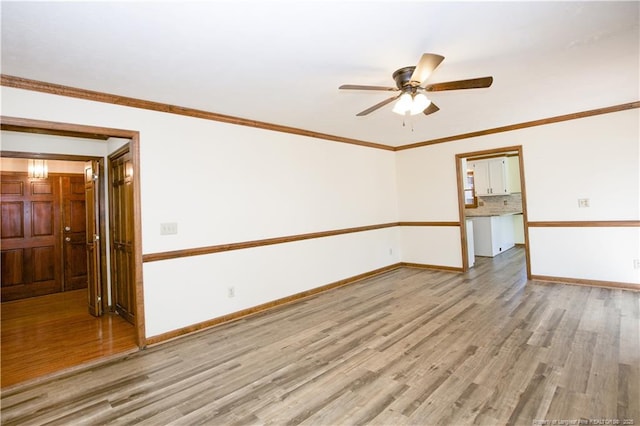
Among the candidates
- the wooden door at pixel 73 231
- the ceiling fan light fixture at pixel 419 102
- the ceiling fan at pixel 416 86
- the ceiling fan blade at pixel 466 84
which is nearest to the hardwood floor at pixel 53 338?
the wooden door at pixel 73 231

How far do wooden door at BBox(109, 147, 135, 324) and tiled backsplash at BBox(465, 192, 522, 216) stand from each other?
7.57 meters

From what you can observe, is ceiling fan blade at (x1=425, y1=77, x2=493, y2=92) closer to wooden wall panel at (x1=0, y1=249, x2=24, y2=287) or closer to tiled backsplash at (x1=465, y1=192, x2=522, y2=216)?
tiled backsplash at (x1=465, y1=192, x2=522, y2=216)

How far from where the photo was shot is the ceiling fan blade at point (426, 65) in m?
2.09

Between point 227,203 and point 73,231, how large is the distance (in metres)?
3.86

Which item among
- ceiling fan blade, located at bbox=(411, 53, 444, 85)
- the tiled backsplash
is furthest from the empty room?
the tiled backsplash

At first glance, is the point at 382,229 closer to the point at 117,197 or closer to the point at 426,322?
the point at 426,322

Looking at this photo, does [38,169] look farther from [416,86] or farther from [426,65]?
[426,65]

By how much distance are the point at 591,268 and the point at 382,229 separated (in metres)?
3.19

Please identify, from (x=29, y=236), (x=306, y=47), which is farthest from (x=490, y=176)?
(x=29, y=236)

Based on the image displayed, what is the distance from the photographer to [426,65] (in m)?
2.21

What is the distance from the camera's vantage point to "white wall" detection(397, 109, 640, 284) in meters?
4.19

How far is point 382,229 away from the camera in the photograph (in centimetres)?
607

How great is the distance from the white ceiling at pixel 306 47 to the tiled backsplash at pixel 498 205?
4637mm

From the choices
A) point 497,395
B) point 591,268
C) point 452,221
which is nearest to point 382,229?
point 452,221
